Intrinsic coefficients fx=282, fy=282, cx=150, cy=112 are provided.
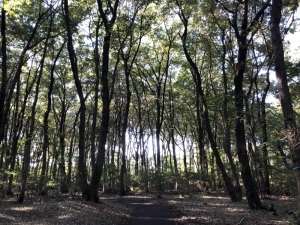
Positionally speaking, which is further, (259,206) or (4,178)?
(4,178)

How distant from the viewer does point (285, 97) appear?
841cm

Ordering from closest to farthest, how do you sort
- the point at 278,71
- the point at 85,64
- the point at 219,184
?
the point at 278,71
the point at 85,64
the point at 219,184

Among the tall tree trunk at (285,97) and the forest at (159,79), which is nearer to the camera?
the tall tree trunk at (285,97)

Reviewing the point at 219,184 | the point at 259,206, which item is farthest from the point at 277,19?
the point at 219,184

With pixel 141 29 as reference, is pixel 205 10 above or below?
below

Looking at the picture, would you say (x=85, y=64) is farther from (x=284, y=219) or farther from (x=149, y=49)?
(x=284, y=219)

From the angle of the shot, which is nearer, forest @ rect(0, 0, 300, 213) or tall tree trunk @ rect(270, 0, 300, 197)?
tall tree trunk @ rect(270, 0, 300, 197)

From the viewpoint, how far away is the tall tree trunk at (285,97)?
783cm

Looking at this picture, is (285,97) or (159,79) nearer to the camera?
(285,97)

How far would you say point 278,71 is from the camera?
8.68 metres

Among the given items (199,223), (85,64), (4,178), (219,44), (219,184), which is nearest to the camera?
(199,223)

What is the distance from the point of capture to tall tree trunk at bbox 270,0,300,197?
25.7ft

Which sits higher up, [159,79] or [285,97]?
[159,79]

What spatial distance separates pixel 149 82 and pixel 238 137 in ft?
64.3
